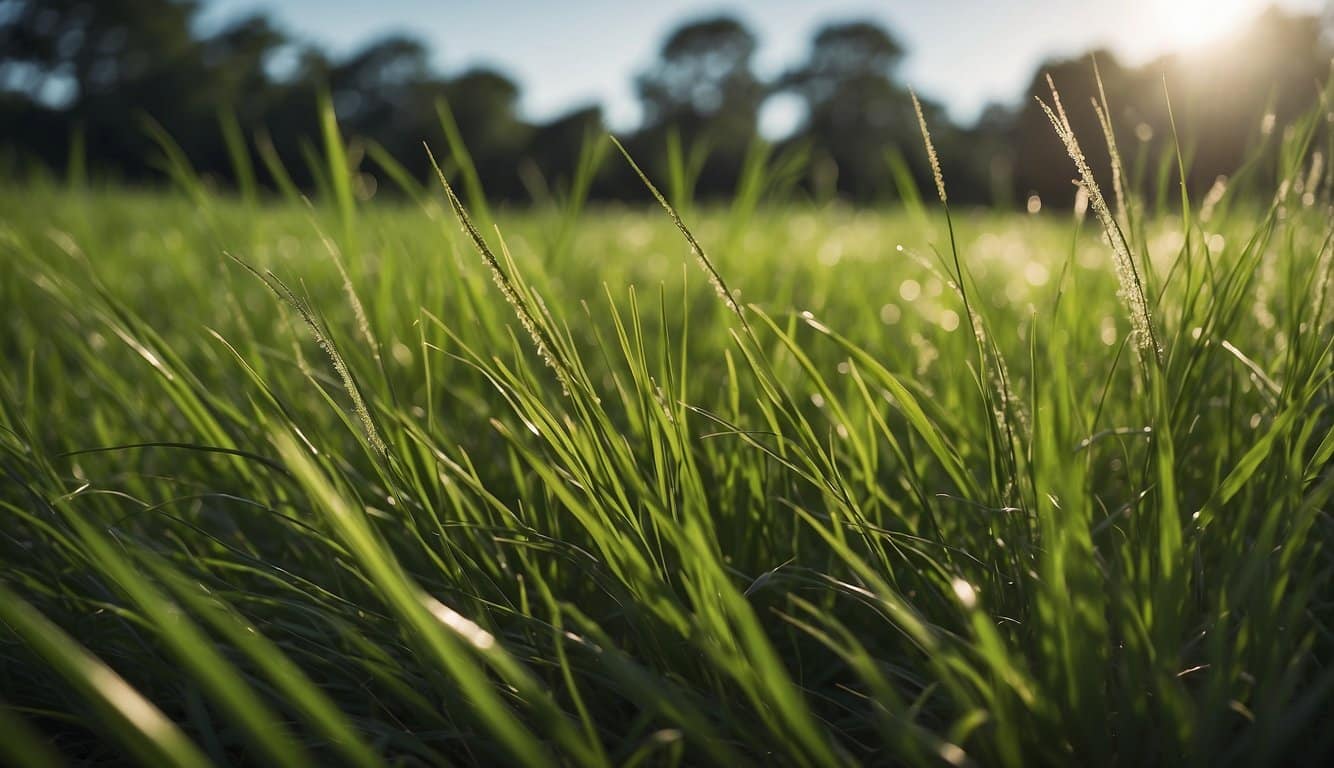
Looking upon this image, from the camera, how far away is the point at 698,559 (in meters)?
0.54

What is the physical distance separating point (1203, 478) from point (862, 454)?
42cm

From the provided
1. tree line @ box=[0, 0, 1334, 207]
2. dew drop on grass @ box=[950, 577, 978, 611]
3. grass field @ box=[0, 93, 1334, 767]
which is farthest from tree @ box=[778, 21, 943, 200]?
dew drop on grass @ box=[950, 577, 978, 611]

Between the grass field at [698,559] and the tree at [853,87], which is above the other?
the tree at [853,87]

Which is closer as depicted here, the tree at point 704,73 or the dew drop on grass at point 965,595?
the dew drop on grass at point 965,595

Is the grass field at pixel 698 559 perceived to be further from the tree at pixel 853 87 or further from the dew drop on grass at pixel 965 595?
the tree at pixel 853 87

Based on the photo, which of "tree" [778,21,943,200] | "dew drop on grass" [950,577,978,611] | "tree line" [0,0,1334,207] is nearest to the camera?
"dew drop on grass" [950,577,978,611]

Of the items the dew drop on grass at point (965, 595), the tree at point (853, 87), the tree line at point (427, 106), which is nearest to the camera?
the dew drop on grass at point (965, 595)

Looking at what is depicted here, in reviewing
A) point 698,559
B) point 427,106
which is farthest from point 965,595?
point 427,106

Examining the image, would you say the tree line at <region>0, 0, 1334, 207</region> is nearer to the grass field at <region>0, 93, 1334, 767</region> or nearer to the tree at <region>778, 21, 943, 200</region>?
the tree at <region>778, 21, 943, 200</region>

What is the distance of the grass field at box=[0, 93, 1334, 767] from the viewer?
1.55 ft

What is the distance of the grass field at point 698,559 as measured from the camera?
0.47m

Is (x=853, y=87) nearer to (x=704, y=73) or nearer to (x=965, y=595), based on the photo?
(x=704, y=73)

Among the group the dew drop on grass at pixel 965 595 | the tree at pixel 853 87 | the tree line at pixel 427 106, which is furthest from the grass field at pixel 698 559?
the tree at pixel 853 87

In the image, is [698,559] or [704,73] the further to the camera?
[704,73]
